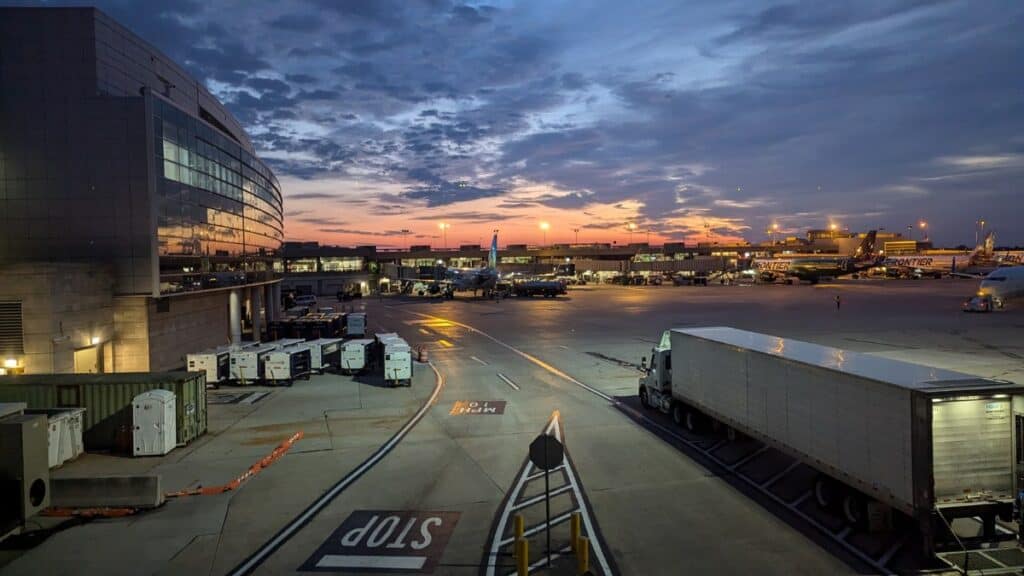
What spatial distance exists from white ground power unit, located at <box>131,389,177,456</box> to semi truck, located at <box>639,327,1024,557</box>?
18.1 m

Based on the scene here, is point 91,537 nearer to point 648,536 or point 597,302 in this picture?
point 648,536

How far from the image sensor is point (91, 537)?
13109 millimetres

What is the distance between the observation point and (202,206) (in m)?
38.9

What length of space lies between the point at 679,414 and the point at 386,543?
41.3 ft

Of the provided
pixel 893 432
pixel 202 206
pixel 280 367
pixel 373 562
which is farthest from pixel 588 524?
pixel 202 206

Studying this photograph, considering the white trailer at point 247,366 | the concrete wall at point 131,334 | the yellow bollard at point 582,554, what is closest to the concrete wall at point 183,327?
the concrete wall at point 131,334

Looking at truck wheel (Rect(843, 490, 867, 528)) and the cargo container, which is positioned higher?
the cargo container

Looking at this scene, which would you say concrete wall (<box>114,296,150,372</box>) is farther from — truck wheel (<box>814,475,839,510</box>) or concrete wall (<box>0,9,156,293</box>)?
truck wheel (<box>814,475,839,510</box>)

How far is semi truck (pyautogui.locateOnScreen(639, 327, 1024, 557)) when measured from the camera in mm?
10984

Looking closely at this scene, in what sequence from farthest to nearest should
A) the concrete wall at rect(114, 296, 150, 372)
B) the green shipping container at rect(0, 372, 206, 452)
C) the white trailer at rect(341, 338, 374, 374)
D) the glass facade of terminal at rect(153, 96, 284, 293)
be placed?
1. the glass facade of terminal at rect(153, 96, 284, 293)
2. the white trailer at rect(341, 338, 374, 374)
3. the concrete wall at rect(114, 296, 150, 372)
4. the green shipping container at rect(0, 372, 206, 452)

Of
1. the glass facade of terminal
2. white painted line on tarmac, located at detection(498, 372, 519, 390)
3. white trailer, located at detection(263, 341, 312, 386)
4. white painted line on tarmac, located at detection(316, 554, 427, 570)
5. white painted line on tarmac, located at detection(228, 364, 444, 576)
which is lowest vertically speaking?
white painted line on tarmac, located at detection(316, 554, 427, 570)

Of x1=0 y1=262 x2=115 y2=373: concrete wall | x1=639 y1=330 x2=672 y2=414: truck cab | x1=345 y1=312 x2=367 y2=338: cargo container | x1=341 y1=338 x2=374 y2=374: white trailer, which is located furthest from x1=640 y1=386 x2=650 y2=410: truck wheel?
x1=345 y1=312 x2=367 y2=338: cargo container

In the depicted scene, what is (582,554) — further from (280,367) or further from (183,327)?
(183,327)

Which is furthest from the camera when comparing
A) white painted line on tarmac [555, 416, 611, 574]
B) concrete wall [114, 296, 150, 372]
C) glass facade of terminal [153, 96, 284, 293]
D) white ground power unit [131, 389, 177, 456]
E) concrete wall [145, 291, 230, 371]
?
glass facade of terminal [153, 96, 284, 293]
